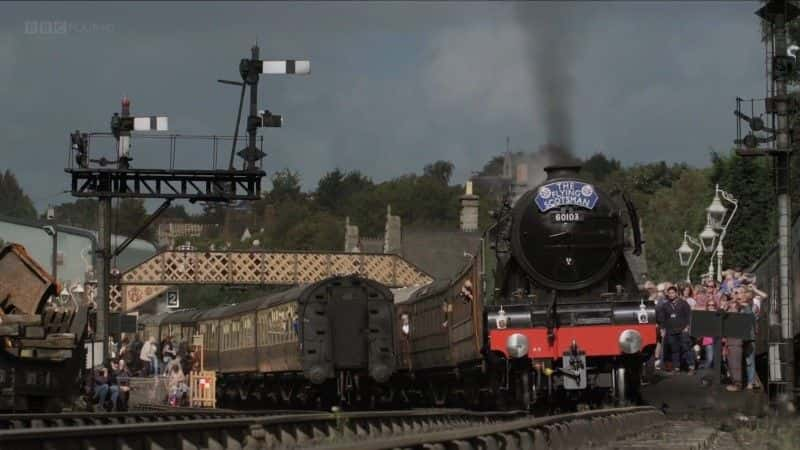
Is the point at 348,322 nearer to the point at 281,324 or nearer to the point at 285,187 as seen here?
the point at 281,324

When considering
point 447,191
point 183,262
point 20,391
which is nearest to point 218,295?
point 183,262

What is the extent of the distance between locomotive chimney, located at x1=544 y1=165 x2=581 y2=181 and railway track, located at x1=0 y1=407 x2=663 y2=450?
3.48 meters

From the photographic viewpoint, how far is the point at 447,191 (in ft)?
529

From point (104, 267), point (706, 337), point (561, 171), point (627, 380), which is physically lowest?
point (627, 380)

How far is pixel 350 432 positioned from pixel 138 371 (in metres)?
26.4

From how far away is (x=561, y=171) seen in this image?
22.0m

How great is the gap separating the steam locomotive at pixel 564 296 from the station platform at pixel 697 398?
112 cm

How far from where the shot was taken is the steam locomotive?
21.2 m

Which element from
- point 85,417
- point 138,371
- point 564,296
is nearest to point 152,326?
point 138,371

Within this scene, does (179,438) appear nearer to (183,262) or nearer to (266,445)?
(266,445)

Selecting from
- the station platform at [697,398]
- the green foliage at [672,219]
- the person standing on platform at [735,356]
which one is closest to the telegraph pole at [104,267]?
the station platform at [697,398]

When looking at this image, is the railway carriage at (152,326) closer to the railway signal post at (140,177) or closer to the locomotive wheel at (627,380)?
Result: the railway signal post at (140,177)

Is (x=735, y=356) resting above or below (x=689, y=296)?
below

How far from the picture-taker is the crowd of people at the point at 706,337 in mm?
22375
